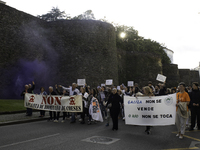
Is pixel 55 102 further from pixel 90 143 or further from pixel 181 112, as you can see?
pixel 181 112

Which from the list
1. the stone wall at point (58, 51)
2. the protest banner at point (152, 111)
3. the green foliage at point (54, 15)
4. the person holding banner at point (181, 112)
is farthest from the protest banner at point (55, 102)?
the green foliage at point (54, 15)

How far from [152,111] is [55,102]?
5.45 metres

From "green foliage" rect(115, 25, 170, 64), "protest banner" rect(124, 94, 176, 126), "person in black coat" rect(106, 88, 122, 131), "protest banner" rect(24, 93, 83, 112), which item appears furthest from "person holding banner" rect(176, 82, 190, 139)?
"green foliage" rect(115, 25, 170, 64)

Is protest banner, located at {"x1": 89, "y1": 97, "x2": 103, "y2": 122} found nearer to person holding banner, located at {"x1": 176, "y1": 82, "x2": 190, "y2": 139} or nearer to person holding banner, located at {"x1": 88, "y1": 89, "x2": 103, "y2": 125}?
person holding banner, located at {"x1": 88, "y1": 89, "x2": 103, "y2": 125}

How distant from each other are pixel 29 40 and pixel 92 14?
42.1 meters

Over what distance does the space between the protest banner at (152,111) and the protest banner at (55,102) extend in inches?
124

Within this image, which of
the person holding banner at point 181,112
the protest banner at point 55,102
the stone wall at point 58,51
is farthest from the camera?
the stone wall at point 58,51

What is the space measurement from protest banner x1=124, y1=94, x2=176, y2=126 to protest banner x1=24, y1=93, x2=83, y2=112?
3162 millimetres

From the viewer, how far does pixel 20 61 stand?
2498 cm

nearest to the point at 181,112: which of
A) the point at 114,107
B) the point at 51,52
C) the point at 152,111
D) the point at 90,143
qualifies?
the point at 152,111

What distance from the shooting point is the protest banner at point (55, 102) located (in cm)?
1107

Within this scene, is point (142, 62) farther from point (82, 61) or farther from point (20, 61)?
point (20, 61)

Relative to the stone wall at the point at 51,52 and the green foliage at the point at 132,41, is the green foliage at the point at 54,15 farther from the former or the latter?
the stone wall at the point at 51,52

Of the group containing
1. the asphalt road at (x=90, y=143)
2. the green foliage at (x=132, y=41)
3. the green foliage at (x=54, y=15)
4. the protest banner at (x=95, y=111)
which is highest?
the green foliage at (x=54, y=15)
